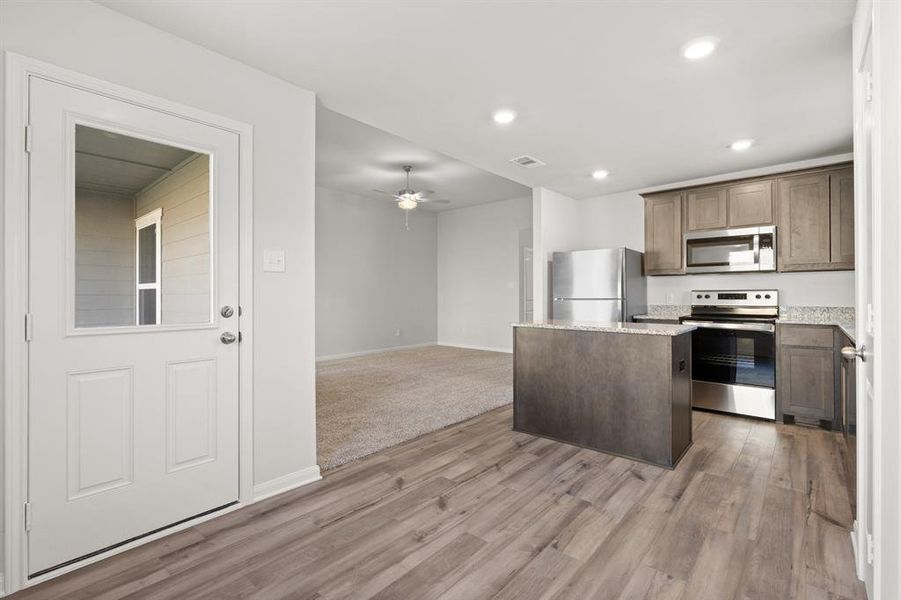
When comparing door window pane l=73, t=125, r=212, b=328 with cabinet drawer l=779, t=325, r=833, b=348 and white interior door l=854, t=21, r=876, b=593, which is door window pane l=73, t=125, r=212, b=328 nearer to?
white interior door l=854, t=21, r=876, b=593

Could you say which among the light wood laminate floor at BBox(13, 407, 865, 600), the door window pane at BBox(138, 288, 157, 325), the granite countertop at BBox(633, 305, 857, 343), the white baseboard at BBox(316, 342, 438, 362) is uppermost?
the door window pane at BBox(138, 288, 157, 325)

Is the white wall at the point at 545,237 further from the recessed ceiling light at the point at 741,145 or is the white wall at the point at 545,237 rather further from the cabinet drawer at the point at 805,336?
the cabinet drawer at the point at 805,336

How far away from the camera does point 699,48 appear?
2.29 m

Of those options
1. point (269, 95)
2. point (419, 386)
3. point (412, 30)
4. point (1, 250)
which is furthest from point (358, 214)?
point (1, 250)

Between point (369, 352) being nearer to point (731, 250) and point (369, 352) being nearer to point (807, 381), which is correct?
point (731, 250)

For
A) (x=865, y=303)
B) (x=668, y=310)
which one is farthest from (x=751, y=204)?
(x=865, y=303)

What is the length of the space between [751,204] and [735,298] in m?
0.92

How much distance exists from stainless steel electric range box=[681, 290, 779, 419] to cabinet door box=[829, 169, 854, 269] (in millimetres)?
628

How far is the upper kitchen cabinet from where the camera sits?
3.80 metres

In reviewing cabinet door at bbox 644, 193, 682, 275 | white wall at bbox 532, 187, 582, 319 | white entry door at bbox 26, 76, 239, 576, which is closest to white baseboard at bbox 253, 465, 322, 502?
white entry door at bbox 26, 76, 239, 576

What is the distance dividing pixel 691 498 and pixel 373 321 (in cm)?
601

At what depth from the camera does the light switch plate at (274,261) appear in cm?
246

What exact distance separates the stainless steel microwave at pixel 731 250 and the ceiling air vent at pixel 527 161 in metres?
1.77

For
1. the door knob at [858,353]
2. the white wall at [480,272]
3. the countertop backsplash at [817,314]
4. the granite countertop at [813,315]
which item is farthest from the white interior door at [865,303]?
the white wall at [480,272]
